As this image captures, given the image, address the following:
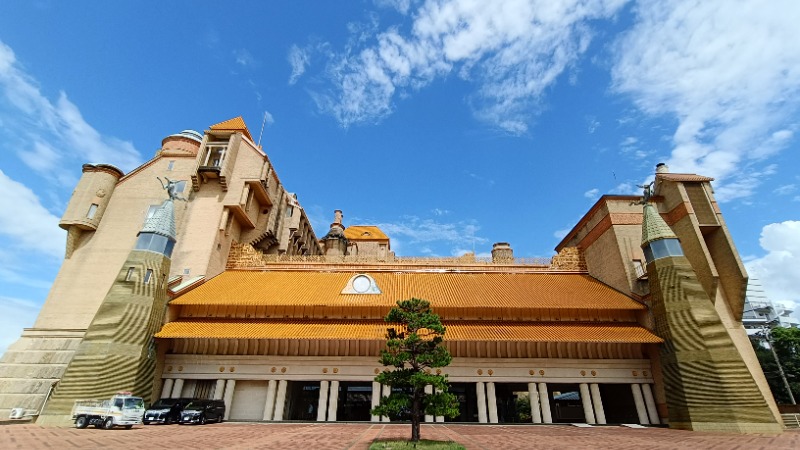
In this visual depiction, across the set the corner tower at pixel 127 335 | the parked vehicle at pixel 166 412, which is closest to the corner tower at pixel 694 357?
the parked vehicle at pixel 166 412

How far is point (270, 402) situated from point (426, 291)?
1287cm

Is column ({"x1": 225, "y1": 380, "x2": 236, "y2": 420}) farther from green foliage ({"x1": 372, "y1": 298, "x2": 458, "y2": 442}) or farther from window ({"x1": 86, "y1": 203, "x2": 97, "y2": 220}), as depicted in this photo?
window ({"x1": 86, "y1": 203, "x2": 97, "y2": 220})

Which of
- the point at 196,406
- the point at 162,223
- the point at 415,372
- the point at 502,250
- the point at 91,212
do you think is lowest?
the point at 196,406

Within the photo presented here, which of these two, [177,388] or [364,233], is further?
[364,233]

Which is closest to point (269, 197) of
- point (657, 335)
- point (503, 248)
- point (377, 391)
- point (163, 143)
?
point (163, 143)

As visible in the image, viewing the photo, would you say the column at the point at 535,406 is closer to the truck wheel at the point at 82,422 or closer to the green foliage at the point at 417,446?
the green foliage at the point at 417,446

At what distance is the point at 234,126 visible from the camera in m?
36.1

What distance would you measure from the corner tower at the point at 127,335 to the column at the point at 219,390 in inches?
145

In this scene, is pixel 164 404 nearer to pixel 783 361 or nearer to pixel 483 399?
pixel 483 399

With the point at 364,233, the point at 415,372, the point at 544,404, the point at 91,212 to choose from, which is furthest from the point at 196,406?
the point at 364,233

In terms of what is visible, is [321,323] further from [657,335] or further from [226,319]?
[657,335]

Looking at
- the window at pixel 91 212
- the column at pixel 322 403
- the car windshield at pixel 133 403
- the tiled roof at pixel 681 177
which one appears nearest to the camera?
the car windshield at pixel 133 403

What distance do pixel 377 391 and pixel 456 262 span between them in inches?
514

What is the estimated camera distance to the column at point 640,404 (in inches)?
901
